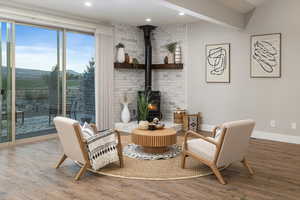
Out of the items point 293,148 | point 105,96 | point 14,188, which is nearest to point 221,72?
point 293,148

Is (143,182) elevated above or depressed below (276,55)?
below

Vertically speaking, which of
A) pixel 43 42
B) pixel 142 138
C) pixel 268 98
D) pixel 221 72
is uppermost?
pixel 43 42

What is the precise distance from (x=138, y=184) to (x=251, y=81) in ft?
12.5

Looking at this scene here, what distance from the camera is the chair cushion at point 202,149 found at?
367cm

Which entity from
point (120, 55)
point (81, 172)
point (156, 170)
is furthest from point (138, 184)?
point (120, 55)

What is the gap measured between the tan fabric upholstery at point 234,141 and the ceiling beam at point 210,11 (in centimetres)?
185

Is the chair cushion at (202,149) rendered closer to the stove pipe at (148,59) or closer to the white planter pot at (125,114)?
the white planter pot at (125,114)

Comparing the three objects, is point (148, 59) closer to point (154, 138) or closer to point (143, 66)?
point (143, 66)

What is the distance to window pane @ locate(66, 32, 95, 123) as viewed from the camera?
255 inches

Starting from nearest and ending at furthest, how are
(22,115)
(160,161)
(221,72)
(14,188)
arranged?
(14,188) < (160,161) < (22,115) < (221,72)

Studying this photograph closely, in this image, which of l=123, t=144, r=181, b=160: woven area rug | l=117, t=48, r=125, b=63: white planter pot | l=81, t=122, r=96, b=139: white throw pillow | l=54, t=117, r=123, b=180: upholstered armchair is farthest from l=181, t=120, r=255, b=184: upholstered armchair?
l=117, t=48, r=125, b=63: white planter pot

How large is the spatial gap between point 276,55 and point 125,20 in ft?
11.0

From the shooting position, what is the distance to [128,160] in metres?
4.38

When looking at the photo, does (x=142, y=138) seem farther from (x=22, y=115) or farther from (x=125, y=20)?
(x=125, y=20)
